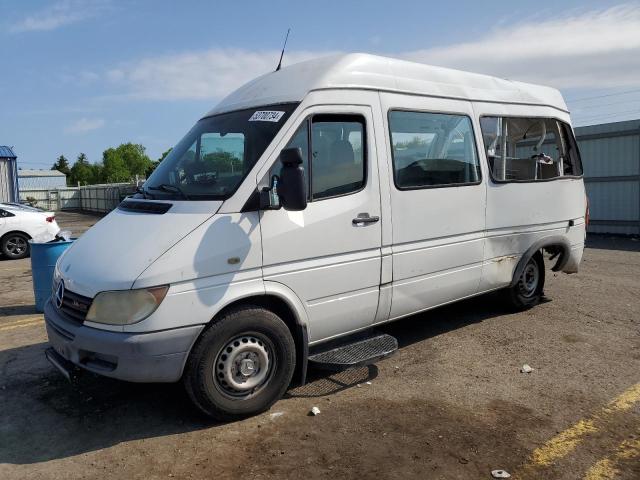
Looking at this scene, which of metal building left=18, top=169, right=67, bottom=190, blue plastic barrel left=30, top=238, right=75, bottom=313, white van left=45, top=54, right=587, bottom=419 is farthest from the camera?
metal building left=18, top=169, right=67, bottom=190

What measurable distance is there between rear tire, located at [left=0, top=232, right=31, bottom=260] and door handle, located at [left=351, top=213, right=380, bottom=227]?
448 inches

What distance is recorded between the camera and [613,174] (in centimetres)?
1454

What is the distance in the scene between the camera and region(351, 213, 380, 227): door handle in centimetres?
448

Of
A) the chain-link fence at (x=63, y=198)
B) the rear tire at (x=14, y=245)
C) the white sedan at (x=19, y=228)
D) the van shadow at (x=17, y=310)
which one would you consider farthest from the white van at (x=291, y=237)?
the chain-link fence at (x=63, y=198)

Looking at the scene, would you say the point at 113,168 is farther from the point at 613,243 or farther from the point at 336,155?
the point at 336,155

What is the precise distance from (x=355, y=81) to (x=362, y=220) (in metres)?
1.19

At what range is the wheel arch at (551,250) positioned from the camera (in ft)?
20.8

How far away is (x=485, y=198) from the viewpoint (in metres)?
5.73

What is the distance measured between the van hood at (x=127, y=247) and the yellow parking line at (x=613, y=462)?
9.79ft

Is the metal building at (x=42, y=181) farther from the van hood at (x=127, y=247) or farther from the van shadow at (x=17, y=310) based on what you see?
the van hood at (x=127, y=247)

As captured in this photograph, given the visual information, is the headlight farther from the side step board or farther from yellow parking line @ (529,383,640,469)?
yellow parking line @ (529,383,640,469)

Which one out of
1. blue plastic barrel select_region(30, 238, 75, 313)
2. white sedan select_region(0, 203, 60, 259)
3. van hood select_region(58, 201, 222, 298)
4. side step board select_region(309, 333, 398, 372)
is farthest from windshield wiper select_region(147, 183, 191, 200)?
white sedan select_region(0, 203, 60, 259)

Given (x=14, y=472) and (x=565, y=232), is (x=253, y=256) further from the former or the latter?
(x=565, y=232)

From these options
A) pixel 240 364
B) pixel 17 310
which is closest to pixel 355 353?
pixel 240 364
